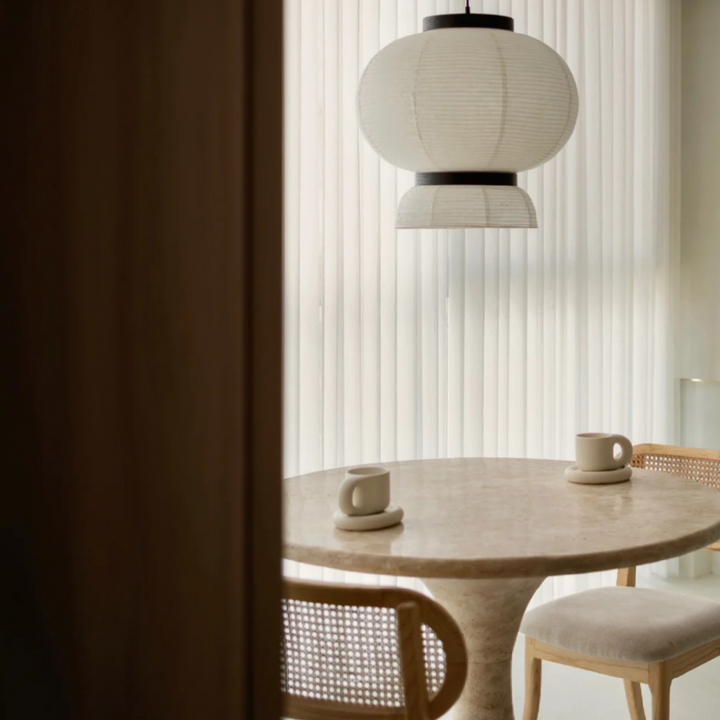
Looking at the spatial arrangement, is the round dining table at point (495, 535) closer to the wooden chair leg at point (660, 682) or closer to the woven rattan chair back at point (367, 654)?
the woven rattan chair back at point (367, 654)

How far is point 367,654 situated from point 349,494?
37cm

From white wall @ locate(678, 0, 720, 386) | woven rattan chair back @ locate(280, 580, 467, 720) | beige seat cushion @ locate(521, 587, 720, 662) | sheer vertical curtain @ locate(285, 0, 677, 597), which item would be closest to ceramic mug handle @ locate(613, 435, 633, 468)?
beige seat cushion @ locate(521, 587, 720, 662)

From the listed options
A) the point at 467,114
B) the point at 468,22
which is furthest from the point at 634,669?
the point at 468,22

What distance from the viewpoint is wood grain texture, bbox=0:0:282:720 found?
334 mm

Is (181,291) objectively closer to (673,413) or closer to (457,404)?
(457,404)

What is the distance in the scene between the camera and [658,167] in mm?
3959

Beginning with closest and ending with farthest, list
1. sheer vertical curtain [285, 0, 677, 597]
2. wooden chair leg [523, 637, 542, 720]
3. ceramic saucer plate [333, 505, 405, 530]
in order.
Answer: ceramic saucer plate [333, 505, 405, 530] < wooden chair leg [523, 637, 542, 720] < sheer vertical curtain [285, 0, 677, 597]

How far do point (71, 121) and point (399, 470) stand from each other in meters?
2.01

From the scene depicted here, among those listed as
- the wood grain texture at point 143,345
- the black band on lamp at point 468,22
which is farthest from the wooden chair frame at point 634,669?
the wood grain texture at point 143,345

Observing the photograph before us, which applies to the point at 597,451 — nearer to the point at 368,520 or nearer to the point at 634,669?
the point at 634,669

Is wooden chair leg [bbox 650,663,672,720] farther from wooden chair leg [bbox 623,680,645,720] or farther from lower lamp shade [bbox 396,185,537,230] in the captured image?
lower lamp shade [bbox 396,185,537,230]

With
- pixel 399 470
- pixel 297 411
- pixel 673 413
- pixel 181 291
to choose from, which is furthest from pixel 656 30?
pixel 181 291

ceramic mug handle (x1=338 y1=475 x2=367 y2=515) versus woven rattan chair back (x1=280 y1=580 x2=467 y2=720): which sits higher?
ceramic mug handle (x1=338 y1=475 x2=367 y2=515)

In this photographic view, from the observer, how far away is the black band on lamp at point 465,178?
1.86 meters
